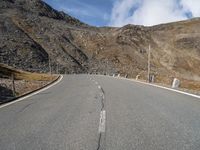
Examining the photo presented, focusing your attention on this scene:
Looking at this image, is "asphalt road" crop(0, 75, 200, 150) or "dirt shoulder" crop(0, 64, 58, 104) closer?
"asphalt road" crop(0, 75, 200, 150)

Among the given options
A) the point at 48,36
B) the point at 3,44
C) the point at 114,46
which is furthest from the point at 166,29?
the point at 3,44

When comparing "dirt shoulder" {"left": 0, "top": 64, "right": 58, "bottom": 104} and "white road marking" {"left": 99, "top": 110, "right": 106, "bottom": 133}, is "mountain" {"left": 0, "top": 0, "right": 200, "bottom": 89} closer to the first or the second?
"dirt shoulder" {"left": 0, "top": 64, "right": 58, "bottom": 104}

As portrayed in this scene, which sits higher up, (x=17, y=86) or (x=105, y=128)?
(x=105, y=128)

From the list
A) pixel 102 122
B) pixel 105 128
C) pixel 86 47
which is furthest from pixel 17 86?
pixel 86 47

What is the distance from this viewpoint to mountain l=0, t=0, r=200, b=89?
8081cm

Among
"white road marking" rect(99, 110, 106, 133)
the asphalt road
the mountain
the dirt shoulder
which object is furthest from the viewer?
the mountain

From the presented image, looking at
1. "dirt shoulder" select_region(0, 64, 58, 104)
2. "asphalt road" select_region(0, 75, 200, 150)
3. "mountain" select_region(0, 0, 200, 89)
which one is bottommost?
"dirt shoulder" select_region(0, 64, 58, 104)

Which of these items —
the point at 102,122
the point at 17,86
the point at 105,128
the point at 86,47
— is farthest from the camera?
the point at 86,47

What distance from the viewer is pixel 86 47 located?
99625mm

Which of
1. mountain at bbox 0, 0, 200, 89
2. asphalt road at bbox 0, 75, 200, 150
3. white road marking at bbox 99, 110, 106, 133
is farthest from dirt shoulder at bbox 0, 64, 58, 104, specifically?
mountain at bbox 0, 0, 200, 89

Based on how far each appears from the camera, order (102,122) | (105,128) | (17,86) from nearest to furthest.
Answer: (105,128) → (102,122) → (17,86)

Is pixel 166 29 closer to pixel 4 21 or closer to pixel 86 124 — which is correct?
pixel 4 21

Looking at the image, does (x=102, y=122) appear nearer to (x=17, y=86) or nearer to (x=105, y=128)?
(x=105, y=128)

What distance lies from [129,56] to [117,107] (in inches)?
3442
